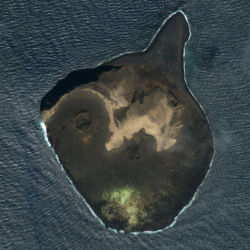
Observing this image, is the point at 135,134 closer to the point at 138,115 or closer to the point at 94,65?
the point at 138,115

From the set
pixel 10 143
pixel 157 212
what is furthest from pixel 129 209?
pixel 10 143

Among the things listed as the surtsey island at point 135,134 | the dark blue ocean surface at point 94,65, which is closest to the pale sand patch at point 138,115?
the surtsey island at point 135,134

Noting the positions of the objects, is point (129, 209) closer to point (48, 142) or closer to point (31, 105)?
point (48, 142)

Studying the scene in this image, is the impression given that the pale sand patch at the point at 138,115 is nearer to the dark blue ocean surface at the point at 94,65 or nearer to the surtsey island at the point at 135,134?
the surtsey island at the point at 135,134

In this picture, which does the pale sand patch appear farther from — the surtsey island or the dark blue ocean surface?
the dark blue ocean surface

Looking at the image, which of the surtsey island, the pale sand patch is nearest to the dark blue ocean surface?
the surtsey island
